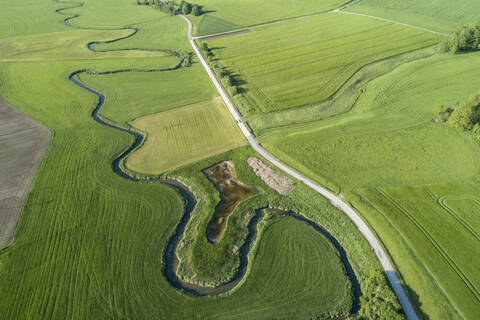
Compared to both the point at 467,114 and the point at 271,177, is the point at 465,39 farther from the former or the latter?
the point at 271,177

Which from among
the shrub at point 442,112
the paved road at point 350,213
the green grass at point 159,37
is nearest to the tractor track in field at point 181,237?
the paved road at point 350,213

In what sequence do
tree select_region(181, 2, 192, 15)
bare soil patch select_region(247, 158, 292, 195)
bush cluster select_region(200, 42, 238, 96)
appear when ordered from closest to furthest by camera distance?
bare soil patch select_region(247, 158, 292, 195)
bush cluster select_region(200, 42, 238, 96)
tree select_region(181, 2, 192, 15)

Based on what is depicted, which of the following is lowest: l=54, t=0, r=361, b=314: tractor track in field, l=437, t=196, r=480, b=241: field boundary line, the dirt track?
the dirt track

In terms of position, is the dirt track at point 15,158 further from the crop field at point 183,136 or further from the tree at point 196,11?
the tree at point 196,11

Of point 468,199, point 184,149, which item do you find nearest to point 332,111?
point 468,199

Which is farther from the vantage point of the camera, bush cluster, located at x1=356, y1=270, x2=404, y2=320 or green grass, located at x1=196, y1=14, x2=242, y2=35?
green grass, located at x1=196, y1=14, x2=242, y2=35

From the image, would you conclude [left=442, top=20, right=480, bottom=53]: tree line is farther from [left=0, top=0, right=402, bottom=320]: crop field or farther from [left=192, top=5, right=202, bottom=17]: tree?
[left=192, top=5, right=202, bottom=17]: tree

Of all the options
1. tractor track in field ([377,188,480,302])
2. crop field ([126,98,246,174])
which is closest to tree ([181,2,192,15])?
crop field ([126,98,246,174])

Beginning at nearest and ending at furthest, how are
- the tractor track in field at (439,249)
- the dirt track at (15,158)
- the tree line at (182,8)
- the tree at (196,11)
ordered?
the tractor track in field at (439,249) < the dirt track at (15,158) < the tree at (196,11) < the tree line at (182,8)
